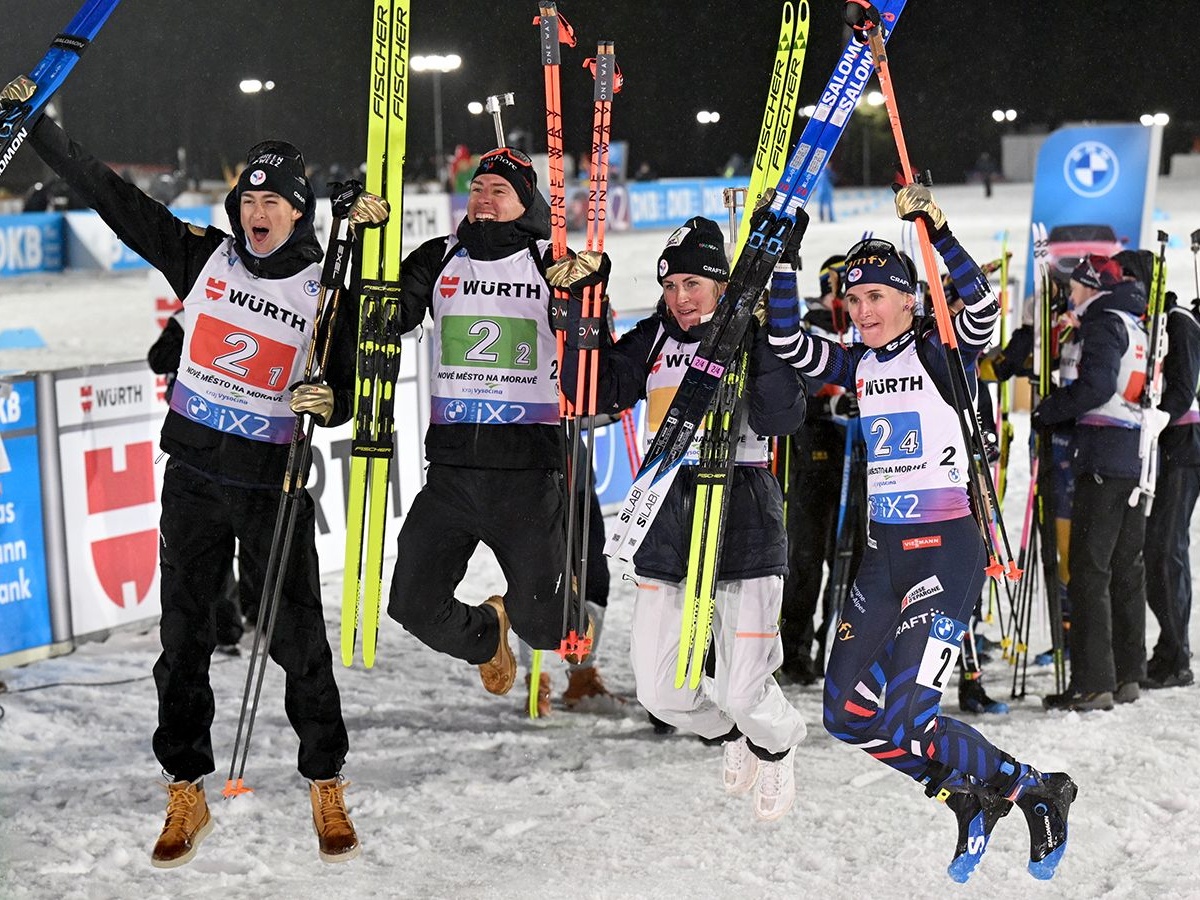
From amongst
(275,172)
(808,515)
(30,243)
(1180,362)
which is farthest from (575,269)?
(30,243)

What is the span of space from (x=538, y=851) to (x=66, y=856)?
4.38 ft

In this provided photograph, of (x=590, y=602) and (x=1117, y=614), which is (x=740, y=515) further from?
(x=1117, y=614)

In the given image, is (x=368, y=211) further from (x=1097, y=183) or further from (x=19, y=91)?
(x=1097, y=183)

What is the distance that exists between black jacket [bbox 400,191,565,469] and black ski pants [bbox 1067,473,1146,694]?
216cm

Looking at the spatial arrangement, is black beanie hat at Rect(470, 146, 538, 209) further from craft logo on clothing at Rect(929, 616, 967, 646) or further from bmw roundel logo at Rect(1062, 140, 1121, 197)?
bmw roundel logo at Rect(1062, 140, 1121, 197)

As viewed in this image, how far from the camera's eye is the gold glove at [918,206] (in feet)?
10.8

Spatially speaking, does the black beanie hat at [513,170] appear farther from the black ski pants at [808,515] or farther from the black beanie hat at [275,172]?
Answer: the black ski pants at [808,515]

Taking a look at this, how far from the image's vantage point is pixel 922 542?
11.4 ft

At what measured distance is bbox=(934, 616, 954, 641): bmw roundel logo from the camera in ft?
11.3

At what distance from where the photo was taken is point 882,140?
32500 millimetres

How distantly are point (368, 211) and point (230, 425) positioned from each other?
673 mm

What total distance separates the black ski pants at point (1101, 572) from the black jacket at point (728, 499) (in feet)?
5.58

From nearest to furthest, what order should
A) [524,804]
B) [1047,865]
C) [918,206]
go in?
[918,206], [1047,865], [524,804]

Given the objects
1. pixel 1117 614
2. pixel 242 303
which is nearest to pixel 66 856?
pixel 242 303
